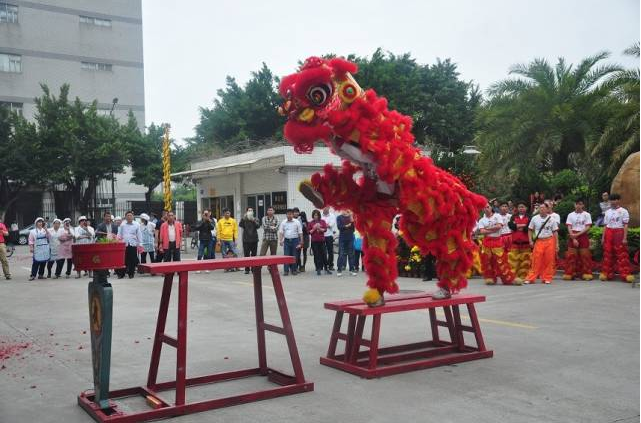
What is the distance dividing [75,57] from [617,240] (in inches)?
1520

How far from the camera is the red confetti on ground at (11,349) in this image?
6607mm

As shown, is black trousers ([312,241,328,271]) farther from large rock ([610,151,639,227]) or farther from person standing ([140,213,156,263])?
large rock ([610,151,639,227])

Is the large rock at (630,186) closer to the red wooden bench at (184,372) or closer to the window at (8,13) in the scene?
the red wooden bench at (184,372)

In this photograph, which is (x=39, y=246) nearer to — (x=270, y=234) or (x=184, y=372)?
(x=270, y=234)

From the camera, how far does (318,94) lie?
5.22 m

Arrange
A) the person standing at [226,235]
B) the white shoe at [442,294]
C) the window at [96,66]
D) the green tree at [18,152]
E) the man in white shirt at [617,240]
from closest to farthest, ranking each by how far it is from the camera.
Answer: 1. the white shoe at [442,294]
2. the man in white shirt at [617,240]
3. the person standing at [226,235]
4. the green tree at [18,152]
5. the window at [96,66]

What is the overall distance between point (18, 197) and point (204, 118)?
1171 cm

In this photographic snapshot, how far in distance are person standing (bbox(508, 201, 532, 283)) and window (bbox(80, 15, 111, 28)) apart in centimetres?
3761

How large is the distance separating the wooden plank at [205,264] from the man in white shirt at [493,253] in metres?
7.71

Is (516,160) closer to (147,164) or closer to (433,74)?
(433,74)

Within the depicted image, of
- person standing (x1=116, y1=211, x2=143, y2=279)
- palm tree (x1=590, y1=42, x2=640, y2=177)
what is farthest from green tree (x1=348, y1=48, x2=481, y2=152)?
person standing (x1=116, y1=211, x2=143, y2=279)

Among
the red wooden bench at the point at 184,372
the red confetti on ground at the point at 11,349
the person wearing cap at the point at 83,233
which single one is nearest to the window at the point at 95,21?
the person wearing cap at the point at 83,233

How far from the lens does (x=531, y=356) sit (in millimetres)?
5996

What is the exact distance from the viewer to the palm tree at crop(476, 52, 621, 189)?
20625 millimetres
